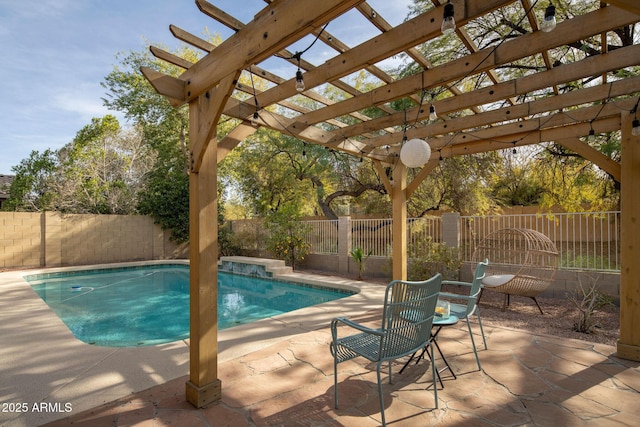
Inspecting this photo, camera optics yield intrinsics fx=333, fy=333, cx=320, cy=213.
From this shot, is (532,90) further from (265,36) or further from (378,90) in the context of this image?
(265,36)

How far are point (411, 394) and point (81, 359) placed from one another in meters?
3.18

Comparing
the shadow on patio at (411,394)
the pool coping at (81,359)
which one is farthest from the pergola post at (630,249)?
the pool coping at (81,359)

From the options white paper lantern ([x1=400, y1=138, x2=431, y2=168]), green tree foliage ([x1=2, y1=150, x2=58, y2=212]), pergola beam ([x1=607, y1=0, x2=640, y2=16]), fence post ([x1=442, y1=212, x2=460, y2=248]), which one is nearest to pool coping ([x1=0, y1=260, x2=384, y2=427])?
white paper lantern ([x1=400, y1=138, x2=431, y2=168])

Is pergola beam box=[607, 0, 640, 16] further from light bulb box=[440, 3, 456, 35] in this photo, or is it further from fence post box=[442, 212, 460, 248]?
fence post box=[442, 212, 460, 248]

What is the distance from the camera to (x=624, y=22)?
8.18 feet

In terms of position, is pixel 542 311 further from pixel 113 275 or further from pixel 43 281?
pixel 43 281

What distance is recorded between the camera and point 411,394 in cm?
264

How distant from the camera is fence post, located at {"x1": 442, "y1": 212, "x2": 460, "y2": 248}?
294 inches

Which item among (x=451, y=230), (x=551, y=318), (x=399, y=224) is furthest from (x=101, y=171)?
(x=551, y=318)

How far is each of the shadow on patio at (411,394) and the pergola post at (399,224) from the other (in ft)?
6.04

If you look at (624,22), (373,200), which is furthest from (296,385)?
(373,200)

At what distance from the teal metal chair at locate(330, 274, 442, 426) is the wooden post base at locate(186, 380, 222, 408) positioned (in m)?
0.90

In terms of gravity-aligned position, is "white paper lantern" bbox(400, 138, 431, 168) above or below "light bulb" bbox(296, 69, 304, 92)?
below

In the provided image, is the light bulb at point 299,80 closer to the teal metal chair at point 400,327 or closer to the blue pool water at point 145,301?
the teal metal chair at point 400,327
